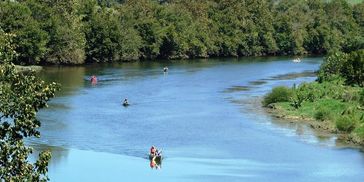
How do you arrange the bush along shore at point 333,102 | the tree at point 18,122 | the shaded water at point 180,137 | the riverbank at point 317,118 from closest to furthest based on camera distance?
1. the tree at point 18,122
2. the shaded water at point 180,137
3. the riverbank at point 317,118
4. the bush along shore at point 333,102

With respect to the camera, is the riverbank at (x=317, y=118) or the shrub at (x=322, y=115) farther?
the shrub at (x=322, y=115)

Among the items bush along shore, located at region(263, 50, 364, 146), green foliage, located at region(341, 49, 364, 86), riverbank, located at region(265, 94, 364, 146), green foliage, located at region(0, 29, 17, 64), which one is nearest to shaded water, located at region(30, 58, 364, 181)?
riverbank, located at region(265, 94, 364, 146)

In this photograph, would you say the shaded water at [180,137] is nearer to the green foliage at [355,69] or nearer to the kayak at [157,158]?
the kayak at [157,158]

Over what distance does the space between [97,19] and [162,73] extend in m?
28.7

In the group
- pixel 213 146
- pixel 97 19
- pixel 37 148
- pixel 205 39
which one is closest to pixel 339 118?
pixel 213 146

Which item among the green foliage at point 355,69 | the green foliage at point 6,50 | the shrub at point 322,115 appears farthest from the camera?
the green foliage at point 355,69

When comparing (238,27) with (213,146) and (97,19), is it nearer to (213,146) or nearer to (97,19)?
(97,19)

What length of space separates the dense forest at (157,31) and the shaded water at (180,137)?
57.5 feet

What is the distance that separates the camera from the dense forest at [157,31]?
390 feet

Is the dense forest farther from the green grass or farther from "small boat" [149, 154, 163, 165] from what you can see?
"small boat" [149, 154, 163, 165]

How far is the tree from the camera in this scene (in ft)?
71.7

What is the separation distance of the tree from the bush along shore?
41.2 m

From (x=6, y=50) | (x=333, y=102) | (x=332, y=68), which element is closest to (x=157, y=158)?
(x=333, y=102)

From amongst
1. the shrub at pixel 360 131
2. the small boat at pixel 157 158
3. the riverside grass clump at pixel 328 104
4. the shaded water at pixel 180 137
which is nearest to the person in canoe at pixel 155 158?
the small boat at pixel 157 158
